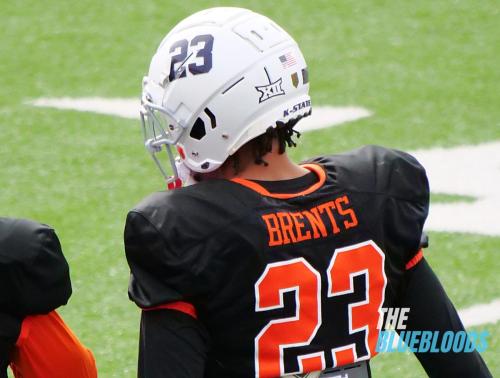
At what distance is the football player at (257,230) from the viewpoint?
2512mm

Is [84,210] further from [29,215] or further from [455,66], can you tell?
[455,66]

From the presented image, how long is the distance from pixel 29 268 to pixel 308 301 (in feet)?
2.24

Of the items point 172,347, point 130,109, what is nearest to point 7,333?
point 172,347

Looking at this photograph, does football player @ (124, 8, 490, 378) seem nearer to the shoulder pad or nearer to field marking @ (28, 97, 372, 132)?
the shoulder pad

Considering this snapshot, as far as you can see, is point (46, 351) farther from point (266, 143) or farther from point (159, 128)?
point (266, 143)

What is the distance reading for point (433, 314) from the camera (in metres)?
2.84

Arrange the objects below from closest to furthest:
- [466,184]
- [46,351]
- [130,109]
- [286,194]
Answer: [286,194]
[46,351]
[466,184]
[130,109]

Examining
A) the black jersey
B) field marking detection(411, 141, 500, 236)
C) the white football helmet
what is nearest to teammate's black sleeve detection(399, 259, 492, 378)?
the black jersey

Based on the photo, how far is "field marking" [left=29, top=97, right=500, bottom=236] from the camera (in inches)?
232

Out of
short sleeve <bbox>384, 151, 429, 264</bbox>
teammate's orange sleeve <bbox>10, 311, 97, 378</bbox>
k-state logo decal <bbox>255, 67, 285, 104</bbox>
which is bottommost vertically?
teammate's orange sleeve <bbox>10, 311, 97, 378</bbox>

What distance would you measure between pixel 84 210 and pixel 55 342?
10.4ft

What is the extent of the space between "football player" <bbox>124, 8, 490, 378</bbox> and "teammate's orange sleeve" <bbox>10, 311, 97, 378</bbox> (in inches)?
17.8

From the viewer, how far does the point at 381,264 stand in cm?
268

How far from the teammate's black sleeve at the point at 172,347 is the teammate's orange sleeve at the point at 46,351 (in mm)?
486
